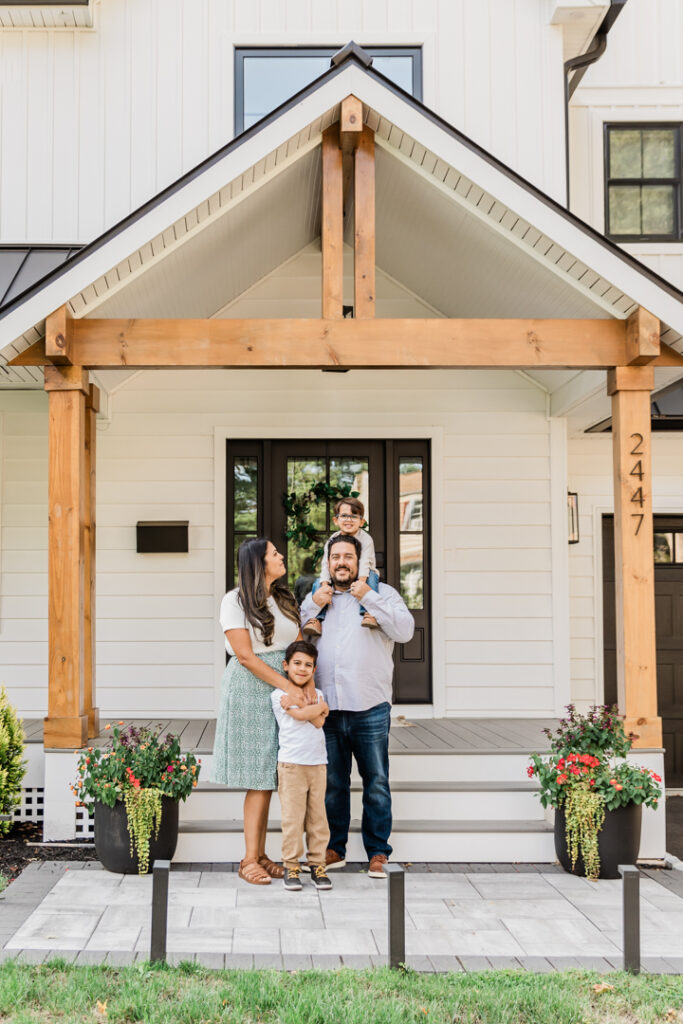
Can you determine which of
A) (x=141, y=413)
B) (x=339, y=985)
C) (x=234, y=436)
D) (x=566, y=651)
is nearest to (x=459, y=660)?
(x=566, y=651)

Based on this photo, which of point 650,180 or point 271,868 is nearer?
point 271,868

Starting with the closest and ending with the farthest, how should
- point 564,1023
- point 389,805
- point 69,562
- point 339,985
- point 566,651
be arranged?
point 564,1023 < point 339,985 < point 389,805 < point 69,562 < point 566,651

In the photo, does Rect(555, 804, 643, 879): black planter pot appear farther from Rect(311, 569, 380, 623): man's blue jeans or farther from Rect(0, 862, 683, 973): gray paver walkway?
Rect(311, 569, 380, 623): man's blue jeans

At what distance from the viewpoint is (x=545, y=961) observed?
3.98m

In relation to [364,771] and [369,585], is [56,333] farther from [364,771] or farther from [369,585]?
[364,771]

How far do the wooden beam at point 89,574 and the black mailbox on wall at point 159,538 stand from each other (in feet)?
3.89

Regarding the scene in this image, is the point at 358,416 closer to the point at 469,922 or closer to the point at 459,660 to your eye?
the point at 459,660

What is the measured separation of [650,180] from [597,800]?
17.8 ft

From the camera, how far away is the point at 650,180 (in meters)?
8.26

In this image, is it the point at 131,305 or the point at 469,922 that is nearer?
the point at 469,922

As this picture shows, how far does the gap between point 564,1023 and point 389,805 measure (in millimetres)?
1797

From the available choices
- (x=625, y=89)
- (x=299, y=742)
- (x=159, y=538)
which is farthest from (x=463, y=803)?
(x=625, y=89)

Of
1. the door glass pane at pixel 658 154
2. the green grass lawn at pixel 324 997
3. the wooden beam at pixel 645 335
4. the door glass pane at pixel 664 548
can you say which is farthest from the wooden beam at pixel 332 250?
the door glass pane at pixel 664 548

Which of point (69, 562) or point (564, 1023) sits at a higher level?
point (69, 562)
